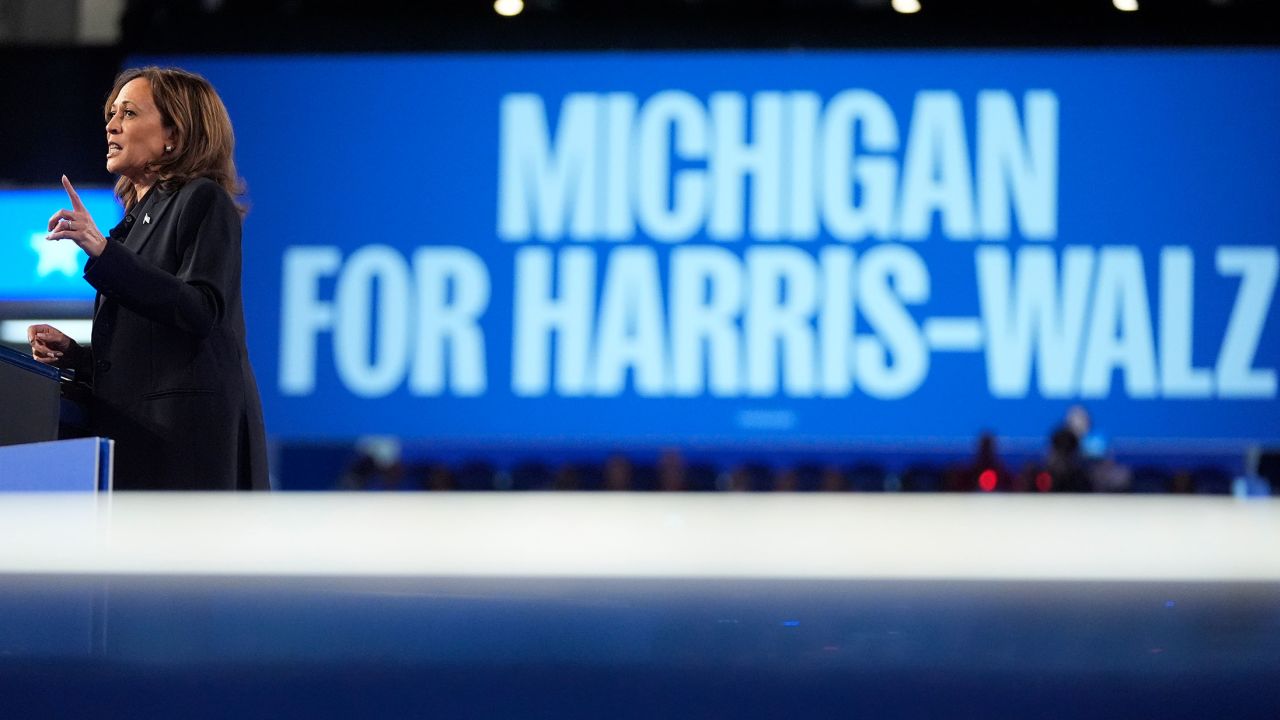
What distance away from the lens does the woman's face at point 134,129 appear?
1796 millimetres

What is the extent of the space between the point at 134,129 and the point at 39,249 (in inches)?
56.3

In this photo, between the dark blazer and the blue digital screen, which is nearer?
the dark blazer

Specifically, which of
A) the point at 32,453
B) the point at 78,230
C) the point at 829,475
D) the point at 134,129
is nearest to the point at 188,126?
the point at 134,129

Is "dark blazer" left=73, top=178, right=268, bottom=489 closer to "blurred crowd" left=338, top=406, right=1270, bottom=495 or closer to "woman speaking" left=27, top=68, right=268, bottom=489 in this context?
"woman speaking" left=27, top=68, right=268, bottom=489

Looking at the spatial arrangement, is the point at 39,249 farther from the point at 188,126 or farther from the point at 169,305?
the point at 169,305

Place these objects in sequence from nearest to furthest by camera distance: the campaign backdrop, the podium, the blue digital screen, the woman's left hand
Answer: the podium, the woman's left hand, the blue digital screen, the campaign backdrop

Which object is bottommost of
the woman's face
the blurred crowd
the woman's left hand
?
the blurred crowd

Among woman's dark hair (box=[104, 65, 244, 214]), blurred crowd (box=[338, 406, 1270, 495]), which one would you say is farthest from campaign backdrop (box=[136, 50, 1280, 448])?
woman's dark hair (box=[104, 65, 244, 214])

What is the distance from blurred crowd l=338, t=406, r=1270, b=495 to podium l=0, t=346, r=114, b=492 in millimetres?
5392

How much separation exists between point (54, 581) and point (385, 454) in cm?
809

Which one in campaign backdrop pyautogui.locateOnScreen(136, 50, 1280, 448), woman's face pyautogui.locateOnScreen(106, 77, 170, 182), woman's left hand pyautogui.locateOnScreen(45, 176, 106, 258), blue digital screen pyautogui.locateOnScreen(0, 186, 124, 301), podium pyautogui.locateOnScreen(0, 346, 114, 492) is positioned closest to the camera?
podium pyautogui.locateOnScreen(0, 346, 114, 492)

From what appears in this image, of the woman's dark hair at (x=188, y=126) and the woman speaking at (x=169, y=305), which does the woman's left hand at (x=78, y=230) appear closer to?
the woman speaking at (x=169, y=305)

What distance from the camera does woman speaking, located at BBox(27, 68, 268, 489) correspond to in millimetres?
1663

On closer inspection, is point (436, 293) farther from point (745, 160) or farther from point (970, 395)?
point (970, 395)
